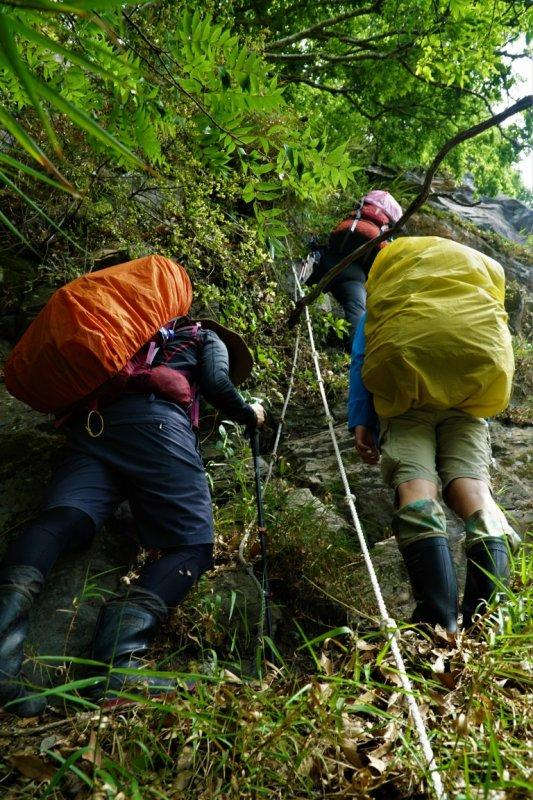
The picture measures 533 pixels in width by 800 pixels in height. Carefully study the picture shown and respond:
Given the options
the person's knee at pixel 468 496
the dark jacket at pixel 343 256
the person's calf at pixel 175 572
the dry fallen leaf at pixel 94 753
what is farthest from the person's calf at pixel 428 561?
the dark jacket at pixel 343 256

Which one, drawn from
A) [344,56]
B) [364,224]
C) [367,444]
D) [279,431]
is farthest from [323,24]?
[367,444]

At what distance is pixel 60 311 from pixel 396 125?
318 inches

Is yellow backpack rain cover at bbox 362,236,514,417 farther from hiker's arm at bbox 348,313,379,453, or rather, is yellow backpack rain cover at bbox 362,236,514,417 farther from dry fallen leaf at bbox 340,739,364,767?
dry fallen leaf at bbox 340,739,364,767

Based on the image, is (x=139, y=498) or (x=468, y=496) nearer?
(x=468, y=496)

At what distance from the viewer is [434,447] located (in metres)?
3.01

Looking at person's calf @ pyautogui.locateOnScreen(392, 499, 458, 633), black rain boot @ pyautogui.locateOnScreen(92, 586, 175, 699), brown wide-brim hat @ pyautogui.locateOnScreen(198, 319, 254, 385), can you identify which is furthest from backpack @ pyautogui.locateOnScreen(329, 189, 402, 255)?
black rain boot @ pyautogui.locateOnScreen(92, 586, 175, 699)

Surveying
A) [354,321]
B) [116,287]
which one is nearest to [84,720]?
[116,287]

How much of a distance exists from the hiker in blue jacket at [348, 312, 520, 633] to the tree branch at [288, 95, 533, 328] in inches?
51.2

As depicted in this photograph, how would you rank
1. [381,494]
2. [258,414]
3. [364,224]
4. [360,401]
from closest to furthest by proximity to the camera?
[360,401] → [258,414] → [381,494] → [364,224]

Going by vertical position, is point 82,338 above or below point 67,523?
above

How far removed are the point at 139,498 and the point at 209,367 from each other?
1.06 meters

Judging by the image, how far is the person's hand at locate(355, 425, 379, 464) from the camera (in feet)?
11.6

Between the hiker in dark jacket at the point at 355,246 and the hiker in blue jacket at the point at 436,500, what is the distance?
2816 millimetres

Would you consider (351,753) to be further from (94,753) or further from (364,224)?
(364,224)
